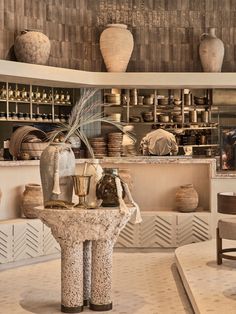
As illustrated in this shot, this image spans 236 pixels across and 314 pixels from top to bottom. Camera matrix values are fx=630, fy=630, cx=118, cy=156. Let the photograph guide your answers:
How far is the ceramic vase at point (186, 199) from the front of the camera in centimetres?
805

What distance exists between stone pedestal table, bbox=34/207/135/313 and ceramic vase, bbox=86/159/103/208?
14 cm

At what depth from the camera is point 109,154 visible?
30.7ft

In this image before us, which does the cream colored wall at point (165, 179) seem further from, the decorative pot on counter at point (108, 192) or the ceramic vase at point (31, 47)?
the decorative pot on counter at point (108, 192)

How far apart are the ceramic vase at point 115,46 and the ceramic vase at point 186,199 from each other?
2.43m

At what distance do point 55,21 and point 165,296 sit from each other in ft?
16.8

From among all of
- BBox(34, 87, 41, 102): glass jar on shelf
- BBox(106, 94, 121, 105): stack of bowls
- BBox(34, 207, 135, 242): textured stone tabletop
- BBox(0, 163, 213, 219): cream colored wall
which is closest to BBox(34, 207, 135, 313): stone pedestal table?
BBox(34, 207, 135, 242): textured stone tabletop

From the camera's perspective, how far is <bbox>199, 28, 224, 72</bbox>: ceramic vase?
9734mm

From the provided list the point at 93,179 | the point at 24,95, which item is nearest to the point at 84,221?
the point at 93,179

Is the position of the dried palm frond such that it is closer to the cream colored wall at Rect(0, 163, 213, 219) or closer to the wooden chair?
the cream colored wall at Rect(0, 163, 213, 219)

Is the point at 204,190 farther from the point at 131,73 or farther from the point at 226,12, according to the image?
the point at 226,12

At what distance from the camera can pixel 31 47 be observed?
28.1 ft

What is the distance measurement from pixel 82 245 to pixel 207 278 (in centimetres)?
134

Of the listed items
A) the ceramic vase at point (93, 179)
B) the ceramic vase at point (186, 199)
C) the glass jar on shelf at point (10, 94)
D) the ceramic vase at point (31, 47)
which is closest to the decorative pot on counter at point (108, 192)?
the ceramic vase at point (93, 179)

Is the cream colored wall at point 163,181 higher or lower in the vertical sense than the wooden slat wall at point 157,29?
lower
